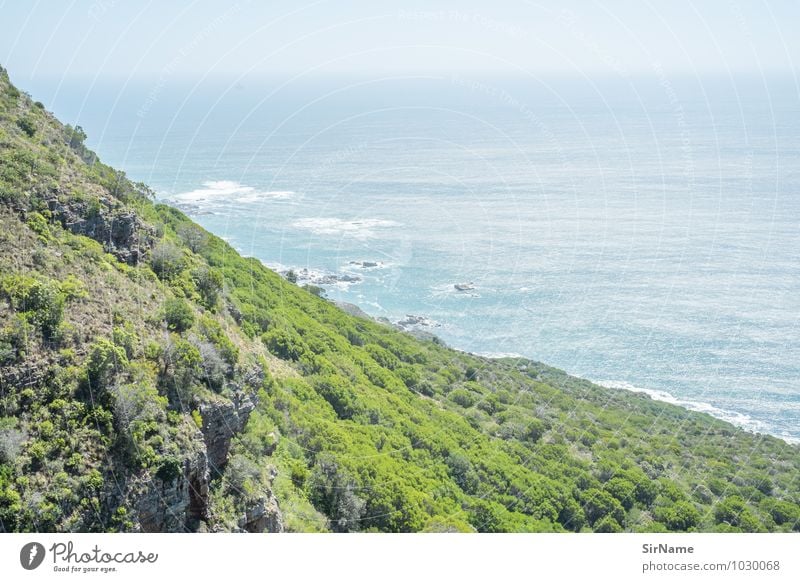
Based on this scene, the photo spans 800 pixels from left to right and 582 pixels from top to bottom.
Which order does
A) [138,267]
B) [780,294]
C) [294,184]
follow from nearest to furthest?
[138,267] → [780,294] → [294,184]

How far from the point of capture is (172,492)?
17297 mm

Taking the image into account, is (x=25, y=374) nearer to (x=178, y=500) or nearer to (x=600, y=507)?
(x=178, y=500)

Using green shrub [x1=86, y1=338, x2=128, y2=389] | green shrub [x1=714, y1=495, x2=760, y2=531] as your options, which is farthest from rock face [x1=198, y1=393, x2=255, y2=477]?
green shrub [x1=714, y1=495, x2=760, y2=531]

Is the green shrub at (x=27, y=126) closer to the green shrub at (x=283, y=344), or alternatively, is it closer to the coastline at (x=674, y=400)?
the green shrub at (x=283, y=344)

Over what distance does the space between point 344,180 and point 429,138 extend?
127 ft

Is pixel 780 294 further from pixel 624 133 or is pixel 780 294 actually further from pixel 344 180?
pixel 624 133

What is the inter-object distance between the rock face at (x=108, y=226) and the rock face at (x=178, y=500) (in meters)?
10.3

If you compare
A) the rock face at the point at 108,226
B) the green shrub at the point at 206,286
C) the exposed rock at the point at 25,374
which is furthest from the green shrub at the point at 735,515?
the exposed rock at the point at 25,374

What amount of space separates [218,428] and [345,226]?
3365 inches

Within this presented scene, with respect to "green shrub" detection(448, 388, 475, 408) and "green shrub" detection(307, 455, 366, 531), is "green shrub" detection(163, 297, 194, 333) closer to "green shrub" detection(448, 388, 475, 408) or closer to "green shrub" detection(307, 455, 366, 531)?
"green shrub" detection(307, 455, 366, 531)

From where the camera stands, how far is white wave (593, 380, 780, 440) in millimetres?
57103

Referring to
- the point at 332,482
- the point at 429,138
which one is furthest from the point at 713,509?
the point at 429,138

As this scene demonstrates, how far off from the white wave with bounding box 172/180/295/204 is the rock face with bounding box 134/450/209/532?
105 metres

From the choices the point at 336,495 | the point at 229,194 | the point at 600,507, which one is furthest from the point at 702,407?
the point at 229,194
